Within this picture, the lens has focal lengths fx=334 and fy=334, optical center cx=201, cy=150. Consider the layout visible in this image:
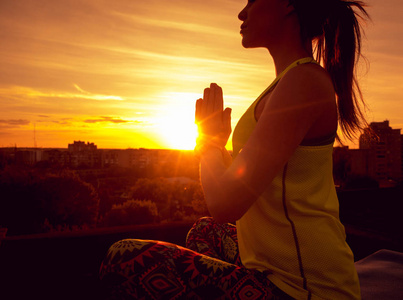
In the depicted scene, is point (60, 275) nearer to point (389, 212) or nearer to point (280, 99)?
point (280, 99)

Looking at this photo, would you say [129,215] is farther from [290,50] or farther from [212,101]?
[290,50]

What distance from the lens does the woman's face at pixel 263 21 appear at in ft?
4.01

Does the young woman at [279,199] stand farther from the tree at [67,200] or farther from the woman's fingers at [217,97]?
the tree at [67,200]

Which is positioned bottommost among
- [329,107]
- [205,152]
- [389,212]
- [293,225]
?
[389,212]

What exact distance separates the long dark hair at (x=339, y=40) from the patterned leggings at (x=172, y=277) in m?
0.71

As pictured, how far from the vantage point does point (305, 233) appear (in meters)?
1.03

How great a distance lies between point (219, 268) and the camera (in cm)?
111

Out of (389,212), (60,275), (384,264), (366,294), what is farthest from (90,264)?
(389,212)

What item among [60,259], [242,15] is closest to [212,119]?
[242,15]

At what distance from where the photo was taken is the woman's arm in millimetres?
963

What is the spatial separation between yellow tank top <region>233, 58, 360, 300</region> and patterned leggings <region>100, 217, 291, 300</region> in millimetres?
75

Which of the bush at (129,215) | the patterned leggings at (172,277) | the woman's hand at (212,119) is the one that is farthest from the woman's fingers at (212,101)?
the bush at (129,215)

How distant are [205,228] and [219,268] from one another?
559 mm

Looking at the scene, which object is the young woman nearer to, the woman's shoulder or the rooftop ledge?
the woman's shoulder
